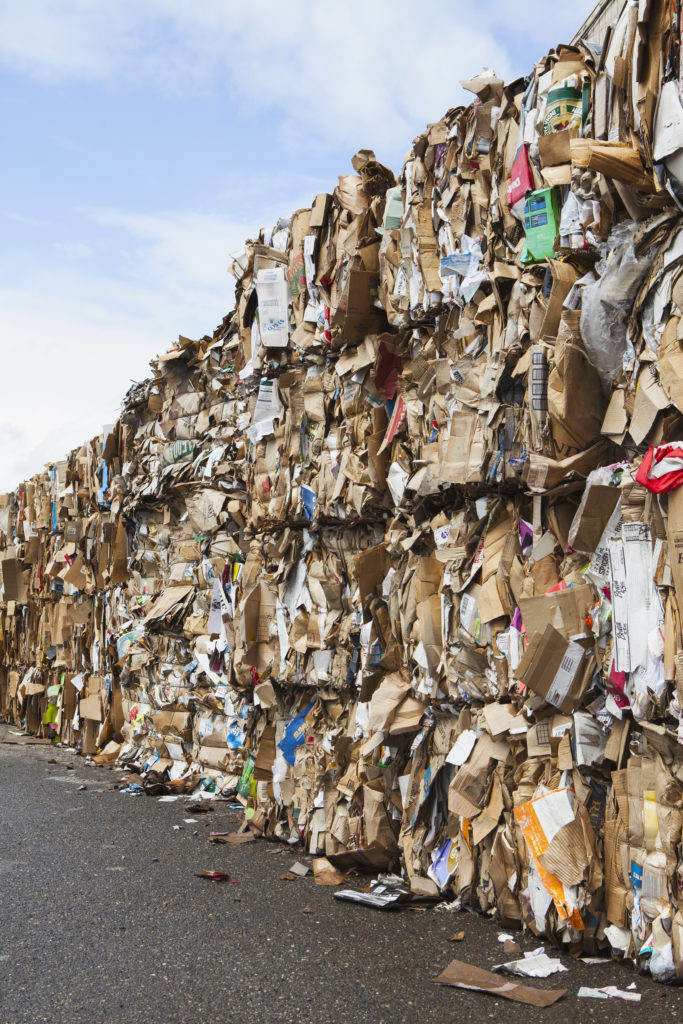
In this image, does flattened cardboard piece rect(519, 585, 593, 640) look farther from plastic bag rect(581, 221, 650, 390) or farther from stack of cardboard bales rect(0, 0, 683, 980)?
plastic bag rect(581, 221, 650, 390)

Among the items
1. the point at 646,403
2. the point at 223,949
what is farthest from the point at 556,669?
the point at 223,949

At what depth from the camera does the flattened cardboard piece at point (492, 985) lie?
2.68 metres

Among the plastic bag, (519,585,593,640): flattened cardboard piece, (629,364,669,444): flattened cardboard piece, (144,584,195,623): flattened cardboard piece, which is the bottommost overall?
(519,585,593,640): flattened cardboard piece

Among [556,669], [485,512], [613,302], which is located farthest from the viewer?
[485,512]

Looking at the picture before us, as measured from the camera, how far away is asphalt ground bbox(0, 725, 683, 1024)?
2.71 m

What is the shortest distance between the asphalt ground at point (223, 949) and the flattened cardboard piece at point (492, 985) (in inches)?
1.2

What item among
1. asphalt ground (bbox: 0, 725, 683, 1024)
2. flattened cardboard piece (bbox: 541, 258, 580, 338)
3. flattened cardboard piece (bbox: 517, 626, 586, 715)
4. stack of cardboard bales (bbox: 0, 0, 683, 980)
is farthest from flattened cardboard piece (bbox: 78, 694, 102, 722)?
flattened cardboard piece (bbox: 541, 258, 580, 338)

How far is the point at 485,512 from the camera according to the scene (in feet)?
12.0

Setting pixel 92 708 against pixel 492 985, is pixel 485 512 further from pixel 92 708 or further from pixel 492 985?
pixel 92 708

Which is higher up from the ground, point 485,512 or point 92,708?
point 485,512

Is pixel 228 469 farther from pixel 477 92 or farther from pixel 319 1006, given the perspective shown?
pixel 319 1006

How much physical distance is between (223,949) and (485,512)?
1.91 meters

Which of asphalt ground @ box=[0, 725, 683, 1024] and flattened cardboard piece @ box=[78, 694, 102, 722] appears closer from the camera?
asphalt ground @ box=[0, 725, 683, 1024]

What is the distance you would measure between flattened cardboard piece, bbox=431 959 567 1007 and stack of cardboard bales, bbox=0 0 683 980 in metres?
0.30
